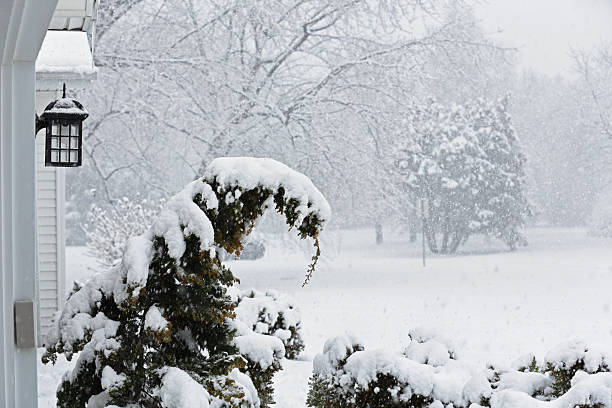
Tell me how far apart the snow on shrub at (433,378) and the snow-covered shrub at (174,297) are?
65 centimetres

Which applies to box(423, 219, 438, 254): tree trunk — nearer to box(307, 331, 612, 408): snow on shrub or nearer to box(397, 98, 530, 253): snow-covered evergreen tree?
box(397, 98, 530, 253): snow-covered evergreen tree

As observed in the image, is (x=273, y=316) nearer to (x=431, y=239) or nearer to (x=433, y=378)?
(x=433, y=378)

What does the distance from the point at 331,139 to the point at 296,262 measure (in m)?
6.48

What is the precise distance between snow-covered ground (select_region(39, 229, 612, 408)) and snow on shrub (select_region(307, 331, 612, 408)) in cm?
47

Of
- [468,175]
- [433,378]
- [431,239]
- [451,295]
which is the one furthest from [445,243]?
[433,378]

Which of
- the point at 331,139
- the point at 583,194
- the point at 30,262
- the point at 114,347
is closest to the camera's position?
the point at 30,262

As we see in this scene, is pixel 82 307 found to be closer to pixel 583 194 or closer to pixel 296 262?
pixel 296 262

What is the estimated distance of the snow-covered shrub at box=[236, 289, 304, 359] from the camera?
226 inches

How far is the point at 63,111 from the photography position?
3.47 m

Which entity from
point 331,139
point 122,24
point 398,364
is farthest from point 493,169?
point 398,364

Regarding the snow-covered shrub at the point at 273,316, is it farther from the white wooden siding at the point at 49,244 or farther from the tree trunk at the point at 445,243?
the tree trunk at the point at 445,243

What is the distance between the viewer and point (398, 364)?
3.16 metres

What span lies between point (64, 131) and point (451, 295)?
11.6 m

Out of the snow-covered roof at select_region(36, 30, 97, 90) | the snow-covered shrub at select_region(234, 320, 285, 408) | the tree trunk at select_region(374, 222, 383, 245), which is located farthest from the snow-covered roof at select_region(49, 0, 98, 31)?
the tree trunk at select_region(374, 222, 383, 245)
